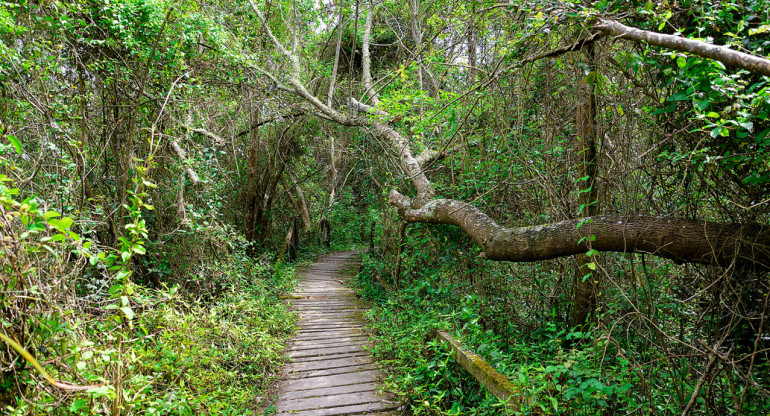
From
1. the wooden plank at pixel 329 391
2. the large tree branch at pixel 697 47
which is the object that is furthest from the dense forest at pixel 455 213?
the wooden plank at pixel 329 391

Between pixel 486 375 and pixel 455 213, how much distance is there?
A: 1.97m

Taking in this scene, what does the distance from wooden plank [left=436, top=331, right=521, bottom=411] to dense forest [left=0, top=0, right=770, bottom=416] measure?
0.11m

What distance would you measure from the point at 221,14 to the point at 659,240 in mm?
7425

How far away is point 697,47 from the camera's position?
75.3 inches

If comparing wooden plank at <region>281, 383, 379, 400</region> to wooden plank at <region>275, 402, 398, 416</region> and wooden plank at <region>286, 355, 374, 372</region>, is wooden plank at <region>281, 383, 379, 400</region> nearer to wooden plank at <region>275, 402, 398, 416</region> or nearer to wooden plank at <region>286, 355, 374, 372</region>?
wooden plank at <region>275, 402, 398, 416</region>

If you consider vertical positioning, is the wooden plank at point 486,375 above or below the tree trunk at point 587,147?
below

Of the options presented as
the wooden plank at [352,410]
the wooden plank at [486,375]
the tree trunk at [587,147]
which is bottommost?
the wooden plank at [352,410]

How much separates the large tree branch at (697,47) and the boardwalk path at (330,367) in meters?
3.95

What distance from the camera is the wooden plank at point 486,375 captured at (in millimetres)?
2955

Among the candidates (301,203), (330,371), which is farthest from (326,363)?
(301,203)

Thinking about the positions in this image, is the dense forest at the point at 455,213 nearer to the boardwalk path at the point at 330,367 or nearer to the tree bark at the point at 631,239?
the tree bark at the point at 631,239

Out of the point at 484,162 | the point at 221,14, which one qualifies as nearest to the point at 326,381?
the point at 484,162

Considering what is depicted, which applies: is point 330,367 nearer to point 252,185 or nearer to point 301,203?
point 252,185

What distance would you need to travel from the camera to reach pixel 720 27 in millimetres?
2346
